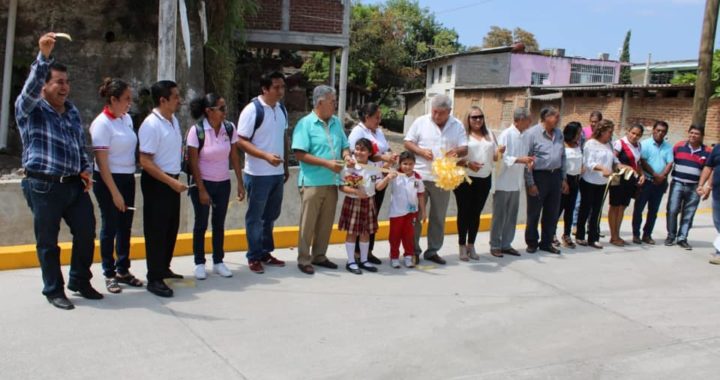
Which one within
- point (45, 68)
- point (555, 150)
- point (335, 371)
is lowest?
point (335, 371)

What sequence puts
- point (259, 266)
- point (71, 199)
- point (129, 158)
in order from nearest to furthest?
point (71, 199), point (129, 158), point (259, 266)

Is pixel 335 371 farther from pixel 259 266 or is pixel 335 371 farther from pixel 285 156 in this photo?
pixel 285 156

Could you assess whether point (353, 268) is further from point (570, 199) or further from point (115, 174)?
point (570, 199)

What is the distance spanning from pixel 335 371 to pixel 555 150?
455 centimetres

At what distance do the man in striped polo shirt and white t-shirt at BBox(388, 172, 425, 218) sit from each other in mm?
4199

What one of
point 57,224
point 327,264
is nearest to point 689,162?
point 327,264

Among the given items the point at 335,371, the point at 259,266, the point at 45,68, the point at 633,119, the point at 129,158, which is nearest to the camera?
the point at 335,371

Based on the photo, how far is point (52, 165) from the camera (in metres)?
4.66

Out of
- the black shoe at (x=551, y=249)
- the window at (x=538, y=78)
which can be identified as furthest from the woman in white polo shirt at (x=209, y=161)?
the window at (x=538, y=78)

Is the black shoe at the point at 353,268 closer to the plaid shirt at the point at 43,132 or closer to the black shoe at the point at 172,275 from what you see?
the black shoe at the point at 172,275

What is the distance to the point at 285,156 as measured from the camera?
6508 millimetres

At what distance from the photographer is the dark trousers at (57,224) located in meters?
4.70

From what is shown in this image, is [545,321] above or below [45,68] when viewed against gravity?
below

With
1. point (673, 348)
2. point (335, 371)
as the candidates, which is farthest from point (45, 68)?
point (673, 348)
